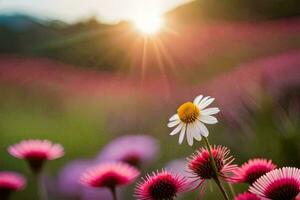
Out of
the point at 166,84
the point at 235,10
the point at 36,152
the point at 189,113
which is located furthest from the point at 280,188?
the point at 235,10

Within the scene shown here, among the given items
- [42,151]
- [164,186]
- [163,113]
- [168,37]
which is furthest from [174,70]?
[164,186]

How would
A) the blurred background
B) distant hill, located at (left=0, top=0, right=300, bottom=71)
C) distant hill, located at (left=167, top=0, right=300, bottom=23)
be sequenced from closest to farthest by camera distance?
the blurred background
distant hill, located at (left=0, top=0, right=300, bottom=71)
distant hill, located at (left=167, top=0, right=300, bottom=23)

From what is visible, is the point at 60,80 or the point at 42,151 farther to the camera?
the point at 60,80

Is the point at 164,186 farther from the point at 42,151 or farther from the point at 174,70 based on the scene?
the point at 174,70

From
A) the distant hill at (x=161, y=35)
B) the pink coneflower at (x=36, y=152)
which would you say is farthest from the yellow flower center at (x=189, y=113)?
the distant hill at (x=161, y=35)

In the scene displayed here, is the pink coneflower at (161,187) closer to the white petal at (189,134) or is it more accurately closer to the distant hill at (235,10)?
the white petal at (189,134)

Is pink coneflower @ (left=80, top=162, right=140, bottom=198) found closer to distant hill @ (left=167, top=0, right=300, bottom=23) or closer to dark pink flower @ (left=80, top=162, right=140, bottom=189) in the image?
dark pink flower @ (left=80, top=162, right=140, bottom=189)

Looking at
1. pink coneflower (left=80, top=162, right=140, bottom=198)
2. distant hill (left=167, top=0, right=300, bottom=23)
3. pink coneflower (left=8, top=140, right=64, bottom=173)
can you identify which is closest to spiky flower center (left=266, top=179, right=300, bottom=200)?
pink coneflower (left=80, top=162, right=140, bottom=198)
